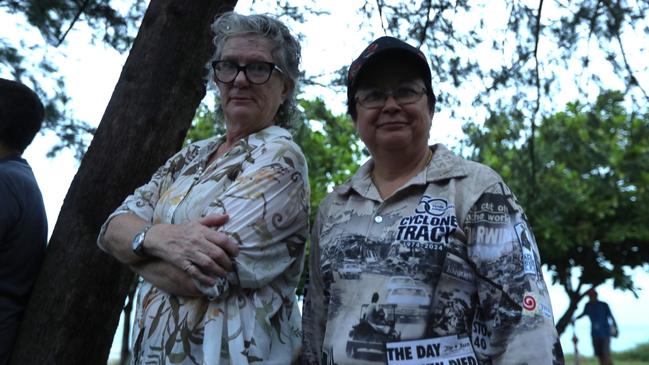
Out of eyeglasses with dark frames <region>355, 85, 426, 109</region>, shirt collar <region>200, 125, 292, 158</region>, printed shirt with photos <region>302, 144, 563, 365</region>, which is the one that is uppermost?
eyeglasses with dark frames <region>355, 85, 426, 109</region>

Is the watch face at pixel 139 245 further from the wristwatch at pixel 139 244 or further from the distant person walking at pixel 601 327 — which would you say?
the distant person walking at pixel 601 327

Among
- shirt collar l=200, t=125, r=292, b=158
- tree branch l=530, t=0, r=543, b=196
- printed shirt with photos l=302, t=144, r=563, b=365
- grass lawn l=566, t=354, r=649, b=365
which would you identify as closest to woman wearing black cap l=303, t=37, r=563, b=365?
printed shirt with photos l=302, t=144, r=563, b=365

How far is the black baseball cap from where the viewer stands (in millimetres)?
2156

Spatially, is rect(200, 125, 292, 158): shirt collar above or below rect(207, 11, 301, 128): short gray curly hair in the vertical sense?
below

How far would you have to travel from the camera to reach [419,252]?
198 centimetres

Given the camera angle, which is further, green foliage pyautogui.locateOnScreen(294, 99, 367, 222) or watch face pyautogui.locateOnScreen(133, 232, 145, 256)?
green foliage pyautogui.locateOnScreen(294, 99, 367, 222)

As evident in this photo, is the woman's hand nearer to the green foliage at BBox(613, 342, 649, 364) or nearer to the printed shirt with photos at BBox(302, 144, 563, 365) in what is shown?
the printed shirt with photos at BBox(302, 144, 563, 365)

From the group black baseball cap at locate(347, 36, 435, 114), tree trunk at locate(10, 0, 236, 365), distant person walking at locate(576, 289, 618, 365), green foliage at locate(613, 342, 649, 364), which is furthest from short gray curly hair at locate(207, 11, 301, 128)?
green foliage at locate(613, 342, 649, 364)

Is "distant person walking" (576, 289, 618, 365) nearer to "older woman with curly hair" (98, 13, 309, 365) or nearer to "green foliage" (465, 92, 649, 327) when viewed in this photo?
"green foliage" (465, 92, 649, 327)

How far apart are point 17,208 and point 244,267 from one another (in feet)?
3.45

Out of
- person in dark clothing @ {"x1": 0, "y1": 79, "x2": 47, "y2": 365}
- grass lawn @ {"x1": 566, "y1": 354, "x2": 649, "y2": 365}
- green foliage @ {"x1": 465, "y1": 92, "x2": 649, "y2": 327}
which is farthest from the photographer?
grass lawn @ {"x1": 566, "y1": 354, "x2": 649, "y2": 365}

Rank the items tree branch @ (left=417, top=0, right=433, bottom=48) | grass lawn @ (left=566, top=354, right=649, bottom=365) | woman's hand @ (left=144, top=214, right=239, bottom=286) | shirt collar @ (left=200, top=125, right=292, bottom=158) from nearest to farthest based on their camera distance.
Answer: woman's hand @ (left=144, top=214, right=239, bottom=286), shirt collar @ (left=200, top=125, right=292, bottom=158), tree branch @ (left=417, top=0, right=433, bottom=48), grass lawn @ (left=566, top=354, right=649, bottom=365)

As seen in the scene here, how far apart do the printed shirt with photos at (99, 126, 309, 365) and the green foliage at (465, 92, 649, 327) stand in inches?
128

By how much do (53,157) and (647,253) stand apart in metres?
15.2
